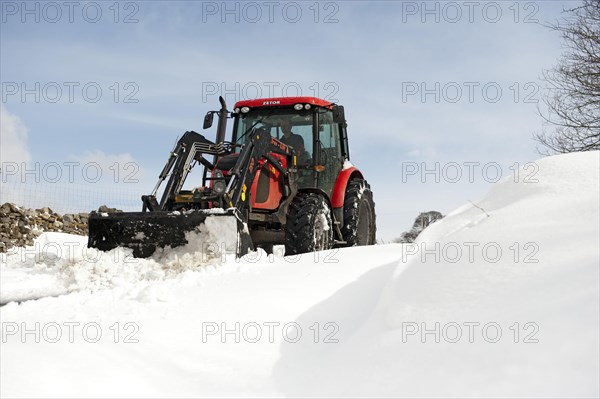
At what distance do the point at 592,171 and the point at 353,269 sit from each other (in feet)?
6.68

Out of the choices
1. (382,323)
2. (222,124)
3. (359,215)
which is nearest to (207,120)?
(222,124)

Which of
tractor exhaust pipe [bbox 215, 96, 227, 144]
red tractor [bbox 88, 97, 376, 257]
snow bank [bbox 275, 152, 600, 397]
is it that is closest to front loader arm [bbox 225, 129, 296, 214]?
red tractor [bbox 88, 97, 376, 257]

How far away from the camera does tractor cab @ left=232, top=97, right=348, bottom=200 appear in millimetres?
7598

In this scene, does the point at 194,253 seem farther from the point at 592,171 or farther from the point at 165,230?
the point at 592,171

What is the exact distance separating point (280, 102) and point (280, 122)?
279 millimetres

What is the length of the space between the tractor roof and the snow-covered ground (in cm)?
357

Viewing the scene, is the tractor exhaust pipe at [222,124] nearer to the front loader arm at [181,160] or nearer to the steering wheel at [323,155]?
the front loader arm at [181,160]

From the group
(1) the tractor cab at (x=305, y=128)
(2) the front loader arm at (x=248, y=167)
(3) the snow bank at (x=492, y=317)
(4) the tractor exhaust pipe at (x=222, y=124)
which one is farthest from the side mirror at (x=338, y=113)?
(3) the snow bank at (x=492, y=317)

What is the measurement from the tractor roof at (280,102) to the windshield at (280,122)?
99 mm

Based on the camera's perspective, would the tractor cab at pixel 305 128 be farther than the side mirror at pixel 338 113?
Yes

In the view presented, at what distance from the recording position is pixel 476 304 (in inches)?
111

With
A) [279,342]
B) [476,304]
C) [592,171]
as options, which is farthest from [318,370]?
[592,171]

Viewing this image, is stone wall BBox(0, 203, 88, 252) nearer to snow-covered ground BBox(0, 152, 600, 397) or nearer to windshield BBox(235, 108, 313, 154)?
windshield BBox(235, 108, 313, 154)

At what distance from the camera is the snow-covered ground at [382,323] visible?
99.0 inches
